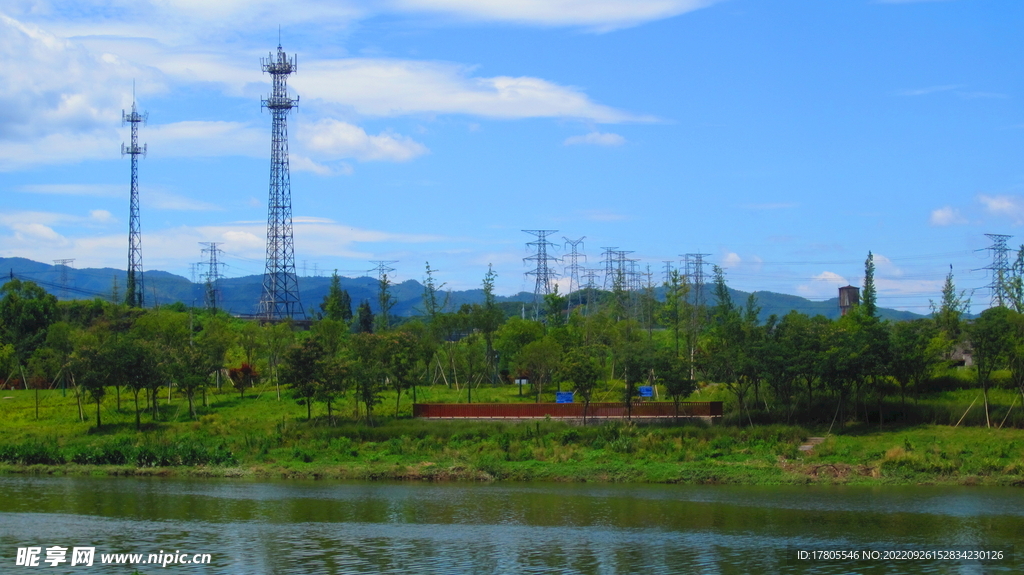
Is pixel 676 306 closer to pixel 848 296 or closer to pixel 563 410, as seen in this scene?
pixel 563 410

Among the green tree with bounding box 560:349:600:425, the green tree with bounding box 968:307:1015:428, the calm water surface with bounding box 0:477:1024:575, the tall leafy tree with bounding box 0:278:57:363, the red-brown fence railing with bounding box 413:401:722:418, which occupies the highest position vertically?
the tall leafy tree with bounding box 0:278:57:363

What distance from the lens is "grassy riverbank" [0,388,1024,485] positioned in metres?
42.7

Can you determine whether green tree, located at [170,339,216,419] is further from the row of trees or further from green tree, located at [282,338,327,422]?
A: green tree, located at [282,338,327,422]

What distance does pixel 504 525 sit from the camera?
102 feet

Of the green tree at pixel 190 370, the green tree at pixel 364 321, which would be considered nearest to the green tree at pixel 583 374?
the green tree at pixel 190 370

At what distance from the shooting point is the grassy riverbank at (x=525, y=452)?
42656 mm

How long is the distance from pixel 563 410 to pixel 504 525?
80.7ft

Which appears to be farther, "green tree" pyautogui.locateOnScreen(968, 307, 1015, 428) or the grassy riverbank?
"green tree" pyautogui.locateOnScreen(968, 307, 1015, 428)

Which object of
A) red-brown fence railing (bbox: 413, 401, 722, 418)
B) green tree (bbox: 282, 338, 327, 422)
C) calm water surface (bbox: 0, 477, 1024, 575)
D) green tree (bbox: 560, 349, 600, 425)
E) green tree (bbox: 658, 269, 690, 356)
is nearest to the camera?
calm water surface (bbox: 0, 477, 1024, 575)

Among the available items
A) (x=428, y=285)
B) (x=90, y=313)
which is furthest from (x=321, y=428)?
(x=90, y=313)

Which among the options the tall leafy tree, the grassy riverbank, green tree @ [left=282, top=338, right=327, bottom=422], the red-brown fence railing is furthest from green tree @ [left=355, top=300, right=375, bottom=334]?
the grassy riverbank

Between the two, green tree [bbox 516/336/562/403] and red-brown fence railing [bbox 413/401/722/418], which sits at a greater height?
green tree [bbox 516/336/562/403]

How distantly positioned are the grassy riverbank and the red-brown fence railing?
267 cm

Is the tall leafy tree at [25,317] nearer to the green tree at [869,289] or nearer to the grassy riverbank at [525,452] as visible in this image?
the grassy riverbank at [525,452]
